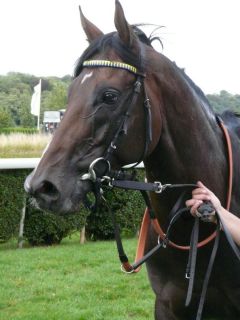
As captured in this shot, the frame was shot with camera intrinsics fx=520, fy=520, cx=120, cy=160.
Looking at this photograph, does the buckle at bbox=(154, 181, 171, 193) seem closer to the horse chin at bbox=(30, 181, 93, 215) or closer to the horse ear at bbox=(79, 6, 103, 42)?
the horse chin at bbox=(30, 181, 93, 215)

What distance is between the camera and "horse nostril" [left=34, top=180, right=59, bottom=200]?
78.7 inches

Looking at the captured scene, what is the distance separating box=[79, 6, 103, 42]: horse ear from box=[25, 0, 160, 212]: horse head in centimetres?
18

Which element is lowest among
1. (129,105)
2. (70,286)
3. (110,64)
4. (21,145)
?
(70,286)

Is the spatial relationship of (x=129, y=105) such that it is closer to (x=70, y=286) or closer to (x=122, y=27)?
(x=122, y=27)

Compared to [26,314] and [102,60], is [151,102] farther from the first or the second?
[26,314]

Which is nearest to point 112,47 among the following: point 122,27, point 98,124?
point 122,27

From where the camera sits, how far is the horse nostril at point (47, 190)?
6.56 feet

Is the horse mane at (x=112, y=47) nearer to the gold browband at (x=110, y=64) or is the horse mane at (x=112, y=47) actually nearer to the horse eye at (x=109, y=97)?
the gold browband at (x=110, y=64)

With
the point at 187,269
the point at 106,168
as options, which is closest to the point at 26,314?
the point at 187,269

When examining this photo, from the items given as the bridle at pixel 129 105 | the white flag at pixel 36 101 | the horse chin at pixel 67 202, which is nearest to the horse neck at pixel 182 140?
the bridle at pixel 129 105

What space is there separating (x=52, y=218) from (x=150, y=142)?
5939 mm

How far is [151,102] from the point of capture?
7.46 feet

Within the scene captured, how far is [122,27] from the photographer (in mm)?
2197

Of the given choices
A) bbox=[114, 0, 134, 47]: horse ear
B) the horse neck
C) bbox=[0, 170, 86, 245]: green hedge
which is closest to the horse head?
bbox=[114, 0, 134, 47]: horse ear
